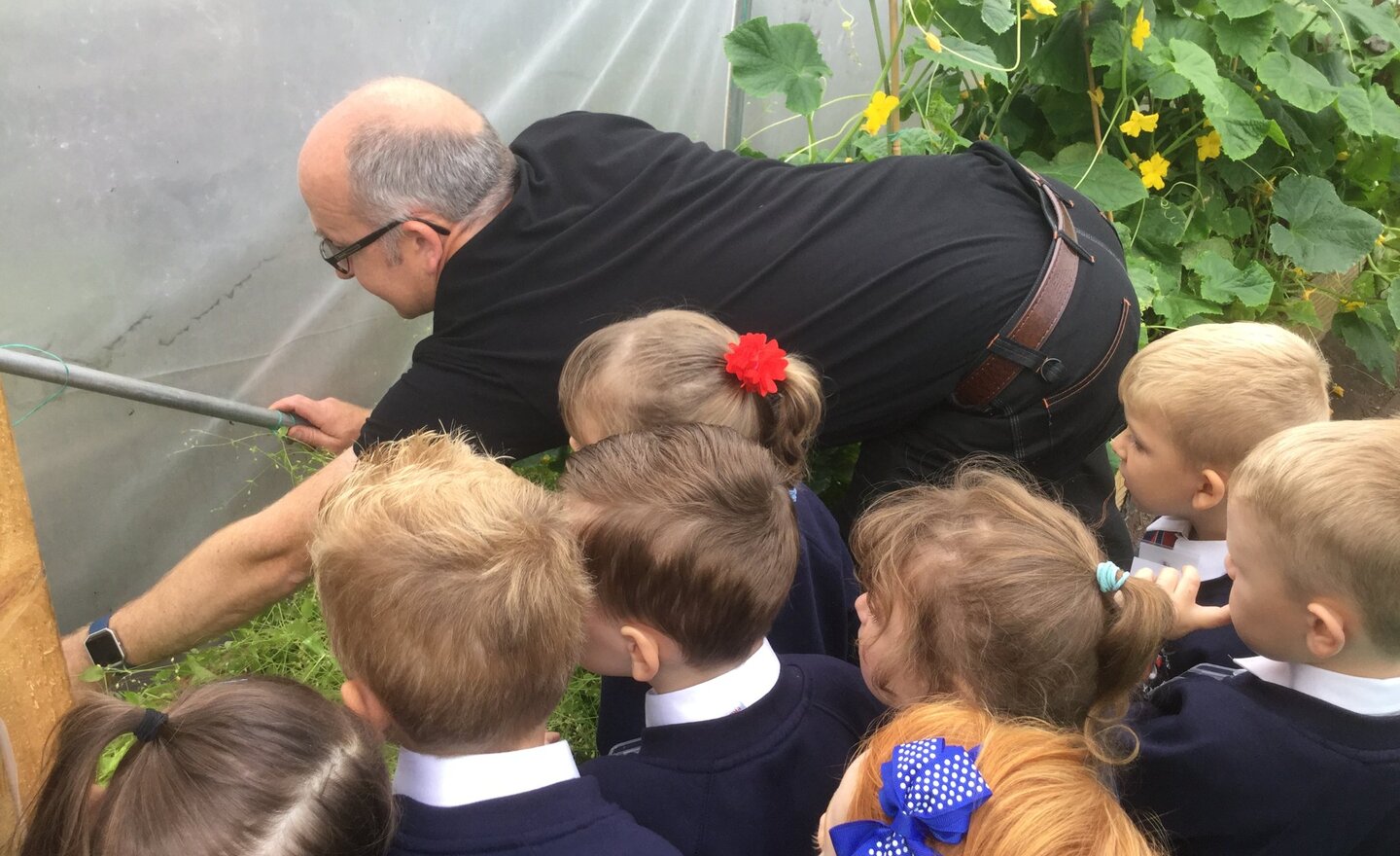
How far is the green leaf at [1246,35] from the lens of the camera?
303 cm

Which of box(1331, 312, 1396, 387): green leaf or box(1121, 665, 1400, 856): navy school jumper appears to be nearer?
box(1121, 665, 1400, 856): navy school jumper

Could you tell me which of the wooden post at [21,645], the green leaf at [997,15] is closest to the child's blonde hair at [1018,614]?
the wooden post at [21,645]

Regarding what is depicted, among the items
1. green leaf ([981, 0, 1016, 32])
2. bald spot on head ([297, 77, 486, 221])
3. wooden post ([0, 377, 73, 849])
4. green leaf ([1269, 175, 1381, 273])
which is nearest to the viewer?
wooden post ([0, 377, 73, 849])

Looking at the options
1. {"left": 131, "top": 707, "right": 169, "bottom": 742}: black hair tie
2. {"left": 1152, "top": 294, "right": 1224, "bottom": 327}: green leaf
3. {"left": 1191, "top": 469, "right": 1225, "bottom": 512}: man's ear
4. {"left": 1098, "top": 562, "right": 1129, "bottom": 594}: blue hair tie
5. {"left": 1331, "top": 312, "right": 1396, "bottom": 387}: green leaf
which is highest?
{"left": 131, "top": 707, "right": 169, "bottom": 742}: black hair tie

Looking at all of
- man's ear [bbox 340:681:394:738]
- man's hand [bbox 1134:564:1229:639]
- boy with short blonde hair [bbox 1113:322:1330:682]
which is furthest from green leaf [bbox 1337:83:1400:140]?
man's ear [bbox 340:681:394:738]

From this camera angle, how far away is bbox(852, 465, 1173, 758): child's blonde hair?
3.97 feet

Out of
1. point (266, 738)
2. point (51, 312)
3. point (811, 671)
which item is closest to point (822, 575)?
point (811, 671)

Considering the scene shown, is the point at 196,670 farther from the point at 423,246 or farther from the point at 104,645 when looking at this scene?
the point at 423,246

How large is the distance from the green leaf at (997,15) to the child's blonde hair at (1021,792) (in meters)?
2.11

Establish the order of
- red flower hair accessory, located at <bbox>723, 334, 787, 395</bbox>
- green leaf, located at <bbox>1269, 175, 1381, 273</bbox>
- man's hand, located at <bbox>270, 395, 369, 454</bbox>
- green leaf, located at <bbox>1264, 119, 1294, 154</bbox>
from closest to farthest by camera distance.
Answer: red flower hair accessory, located at <bbox>723, 334, 787, 395</bbox> → man's hand, located at <bbox>270, 395, 369, 454</bbox> → green leaf, located at <bbox>1264, 119, 1294, 154</bbox> → green leaf, located at <bbox>1269, 175, 1381, 273</bbox>

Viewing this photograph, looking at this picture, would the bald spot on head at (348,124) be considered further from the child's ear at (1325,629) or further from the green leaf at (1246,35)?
the green leaf at (1246,35)

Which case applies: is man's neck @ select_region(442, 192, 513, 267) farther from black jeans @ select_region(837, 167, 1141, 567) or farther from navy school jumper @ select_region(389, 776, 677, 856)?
navy school jumper @ select_region(389, 776, 677, 856)

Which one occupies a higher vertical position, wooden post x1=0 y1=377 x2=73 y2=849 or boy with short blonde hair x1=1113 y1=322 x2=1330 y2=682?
wooden post x1=0 y1=377 x2=73 y2=849

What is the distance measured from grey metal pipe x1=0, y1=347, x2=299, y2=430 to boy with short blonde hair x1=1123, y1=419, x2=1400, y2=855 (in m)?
1.75
